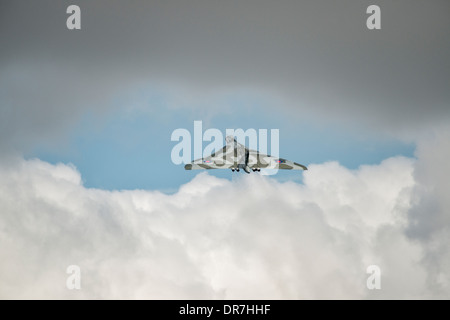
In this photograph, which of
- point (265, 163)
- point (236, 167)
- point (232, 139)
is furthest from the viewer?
point (232, 139)

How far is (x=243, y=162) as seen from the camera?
94.9 metres

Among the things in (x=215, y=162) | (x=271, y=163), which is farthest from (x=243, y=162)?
(x=271, y=163)

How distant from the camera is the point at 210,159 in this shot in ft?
337

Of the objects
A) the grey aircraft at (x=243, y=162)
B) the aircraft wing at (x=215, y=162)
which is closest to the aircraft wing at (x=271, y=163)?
the grey aircraft at (x=243, y=162)

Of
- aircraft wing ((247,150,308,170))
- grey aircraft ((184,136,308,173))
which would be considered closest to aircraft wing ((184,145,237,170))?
grey aircraft ((184,136,308,173))

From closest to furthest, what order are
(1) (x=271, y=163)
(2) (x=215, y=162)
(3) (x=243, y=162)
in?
(3) (x=243, y=162), (2) (x=215, y=162), (1) (x=271, y=163)

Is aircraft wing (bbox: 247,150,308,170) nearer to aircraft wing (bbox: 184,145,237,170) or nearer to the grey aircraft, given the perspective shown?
the grey aircraft

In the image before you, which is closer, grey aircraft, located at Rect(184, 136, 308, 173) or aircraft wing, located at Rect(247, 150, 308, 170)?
grey aircraft, located at Rect(184, 136, 308, 173)

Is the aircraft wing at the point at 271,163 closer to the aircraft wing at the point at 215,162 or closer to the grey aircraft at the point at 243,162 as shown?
the grey aircraft at the point at 243,162

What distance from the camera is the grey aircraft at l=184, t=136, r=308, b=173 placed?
95600 millimetres

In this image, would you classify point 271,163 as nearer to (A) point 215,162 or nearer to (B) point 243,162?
(B) point 243,162
